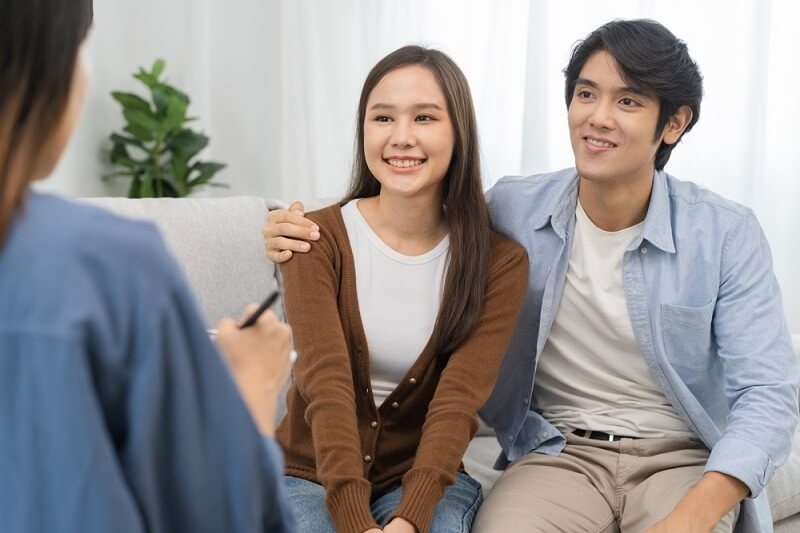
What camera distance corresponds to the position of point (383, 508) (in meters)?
1.71

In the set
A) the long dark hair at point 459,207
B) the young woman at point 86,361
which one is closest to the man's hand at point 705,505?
the long dark hair at point 459,207

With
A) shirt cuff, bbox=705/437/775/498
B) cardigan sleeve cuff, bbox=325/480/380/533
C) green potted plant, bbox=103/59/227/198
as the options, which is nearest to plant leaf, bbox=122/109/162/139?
green potted plant, bbox=103/59/227/198

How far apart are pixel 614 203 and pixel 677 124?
0.23 metres

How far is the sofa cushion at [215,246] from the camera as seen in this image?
2096mm

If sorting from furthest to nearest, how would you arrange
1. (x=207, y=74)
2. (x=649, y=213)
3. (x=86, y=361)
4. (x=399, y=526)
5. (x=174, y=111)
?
(x=207, y=74) < (x=174, y=111) < (x=649, y=213) < (x=399, y=526) < (x=86, y=361)

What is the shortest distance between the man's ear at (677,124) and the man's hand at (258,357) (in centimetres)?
126

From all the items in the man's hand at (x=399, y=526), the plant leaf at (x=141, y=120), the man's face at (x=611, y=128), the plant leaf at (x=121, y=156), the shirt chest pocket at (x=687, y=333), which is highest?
the man's face at (x=611, y=128)

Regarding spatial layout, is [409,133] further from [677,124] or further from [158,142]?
[158,142]

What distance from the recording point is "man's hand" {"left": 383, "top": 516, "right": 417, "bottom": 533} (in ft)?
5.15

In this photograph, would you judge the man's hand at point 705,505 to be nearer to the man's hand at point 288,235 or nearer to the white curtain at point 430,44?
the man's hand at point 288,235

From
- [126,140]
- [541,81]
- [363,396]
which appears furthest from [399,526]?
[126,140]

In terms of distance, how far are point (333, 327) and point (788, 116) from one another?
1903mm

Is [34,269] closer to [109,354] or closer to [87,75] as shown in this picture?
[109,354]

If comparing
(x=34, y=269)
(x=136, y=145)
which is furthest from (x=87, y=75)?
(x=136, y=145)
